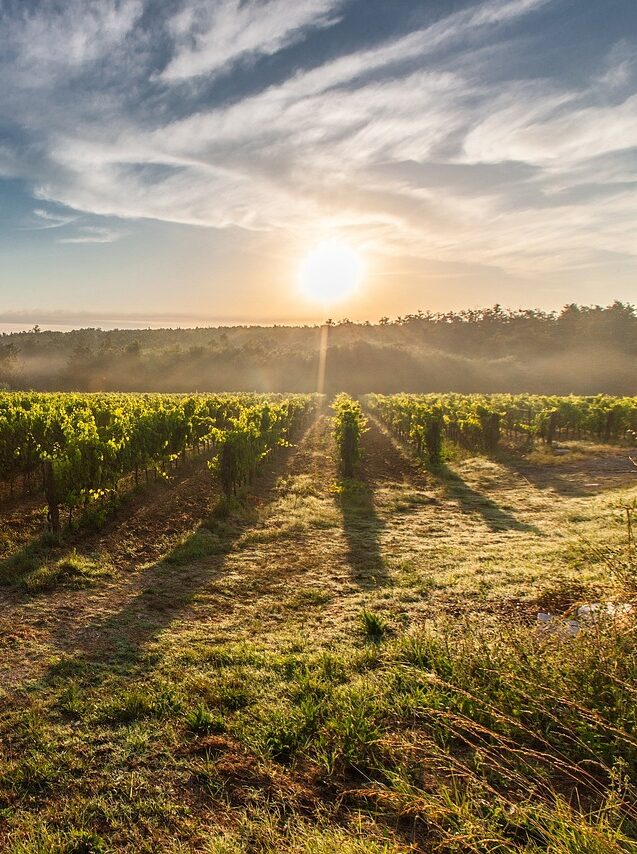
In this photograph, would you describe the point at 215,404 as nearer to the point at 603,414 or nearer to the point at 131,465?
the point at 131,465

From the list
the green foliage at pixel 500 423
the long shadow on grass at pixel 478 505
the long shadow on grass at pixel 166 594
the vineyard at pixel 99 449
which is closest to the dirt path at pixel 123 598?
the long shadow on grass at pixel 166 594

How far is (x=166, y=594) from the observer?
6.82 meters

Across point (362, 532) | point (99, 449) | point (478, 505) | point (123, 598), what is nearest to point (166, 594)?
point (123, 598)

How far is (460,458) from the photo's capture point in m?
19.0

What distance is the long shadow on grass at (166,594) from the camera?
5219 millimetres

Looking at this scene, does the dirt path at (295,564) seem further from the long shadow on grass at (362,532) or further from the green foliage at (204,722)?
the green foliage at (204,722)

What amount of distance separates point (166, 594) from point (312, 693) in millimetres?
3457

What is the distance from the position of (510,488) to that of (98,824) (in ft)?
44.6

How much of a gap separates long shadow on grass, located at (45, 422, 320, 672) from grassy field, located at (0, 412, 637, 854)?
0.04m

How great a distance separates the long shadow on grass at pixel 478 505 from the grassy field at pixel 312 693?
980 mm

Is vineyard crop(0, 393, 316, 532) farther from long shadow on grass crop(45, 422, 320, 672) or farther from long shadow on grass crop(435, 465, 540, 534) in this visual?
long shadow on grass crop(435, 465, 540, 534)

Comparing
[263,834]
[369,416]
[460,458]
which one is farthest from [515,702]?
[369,416]

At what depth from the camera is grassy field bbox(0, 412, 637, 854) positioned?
2.83 meters

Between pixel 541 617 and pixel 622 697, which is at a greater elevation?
pixel 622 697
